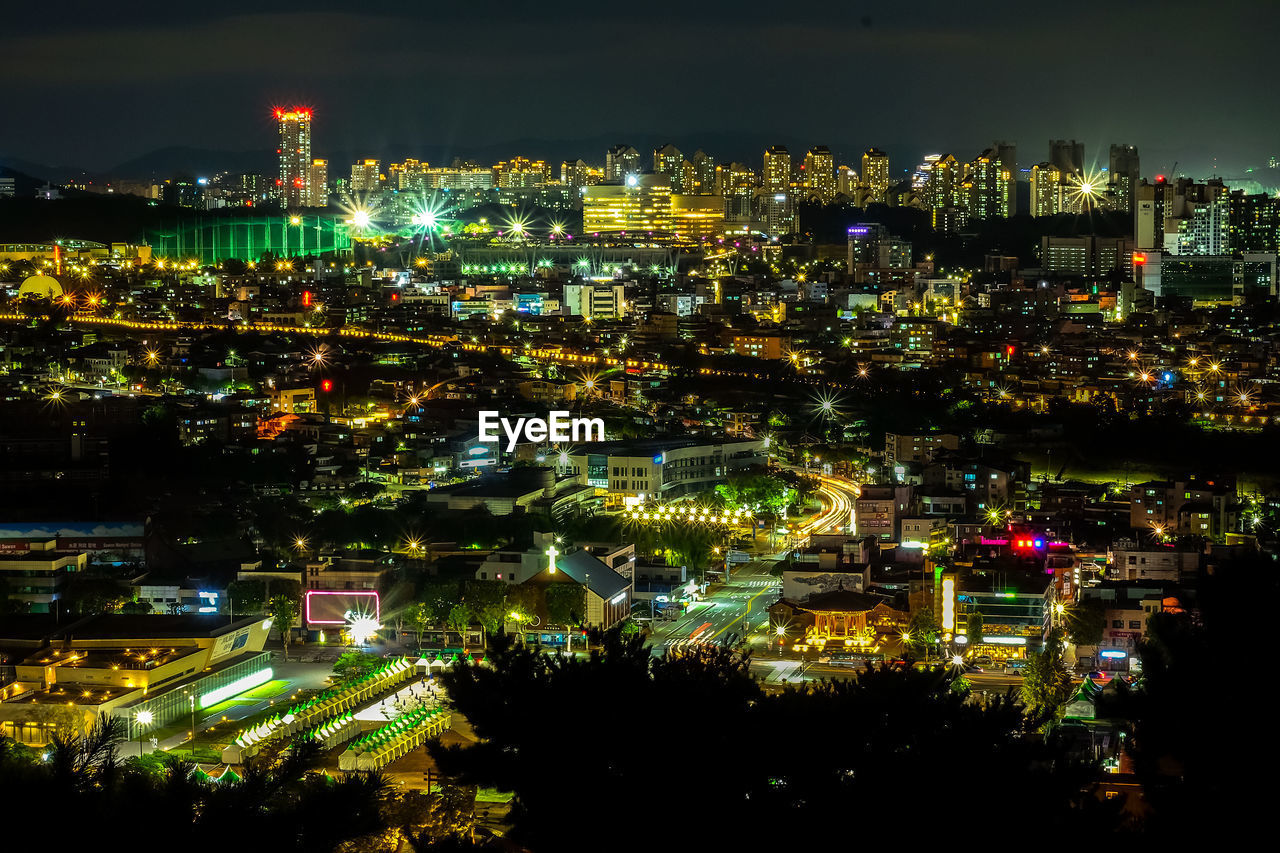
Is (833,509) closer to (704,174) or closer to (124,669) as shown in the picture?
(124,669)

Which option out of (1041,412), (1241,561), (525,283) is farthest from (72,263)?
(1241,561)

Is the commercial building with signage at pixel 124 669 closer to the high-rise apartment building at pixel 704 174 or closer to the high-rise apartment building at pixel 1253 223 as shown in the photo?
the high-rise apartment building at pixel 1253 223

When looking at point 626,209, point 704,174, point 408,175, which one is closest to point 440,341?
point 626,209

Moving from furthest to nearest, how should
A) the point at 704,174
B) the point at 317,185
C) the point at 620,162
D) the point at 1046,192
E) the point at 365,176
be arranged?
1. the point at 365,176
2. the point at 317,185
3. the point at 620,162
4. the point at 704,174
5. the point at 1046,192

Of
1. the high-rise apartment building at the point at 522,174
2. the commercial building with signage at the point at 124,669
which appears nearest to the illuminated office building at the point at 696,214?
the high-rise apartment building at the point at 522,174

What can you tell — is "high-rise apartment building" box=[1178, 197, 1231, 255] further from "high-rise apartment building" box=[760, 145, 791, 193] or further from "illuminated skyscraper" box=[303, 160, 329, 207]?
"illuminated skyscraper" box=[303, 160, 329, 207]

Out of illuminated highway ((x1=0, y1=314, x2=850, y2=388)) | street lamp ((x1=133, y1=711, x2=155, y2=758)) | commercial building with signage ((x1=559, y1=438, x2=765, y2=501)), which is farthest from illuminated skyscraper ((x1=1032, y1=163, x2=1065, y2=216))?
street lamp ((x1=133, y1=711, x2=155, y2=758))

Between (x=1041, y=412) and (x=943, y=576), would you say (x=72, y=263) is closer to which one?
(x=1041, y=412)
